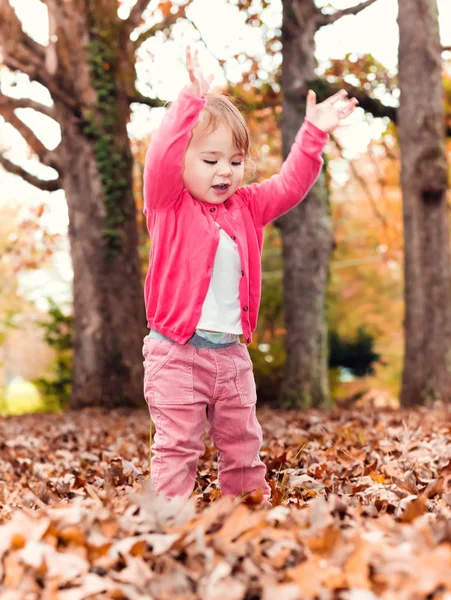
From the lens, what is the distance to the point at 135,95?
32.4 ft

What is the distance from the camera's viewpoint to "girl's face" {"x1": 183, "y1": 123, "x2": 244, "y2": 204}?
2934mm

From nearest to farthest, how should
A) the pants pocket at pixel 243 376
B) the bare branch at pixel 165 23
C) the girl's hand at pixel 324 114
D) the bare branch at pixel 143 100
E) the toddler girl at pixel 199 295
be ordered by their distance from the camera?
the toddler girl at pixel 199 295, the pants pocket at pixel 243 376, the girl's hand at pixel 324 114, the bare branch at pixel 143 100, the bare branch at pixel 165 23

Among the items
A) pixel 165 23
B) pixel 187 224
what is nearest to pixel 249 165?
pixel 187 224

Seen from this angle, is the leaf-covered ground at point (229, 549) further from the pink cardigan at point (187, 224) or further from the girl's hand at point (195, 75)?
the girl's hand at point (195, 75)

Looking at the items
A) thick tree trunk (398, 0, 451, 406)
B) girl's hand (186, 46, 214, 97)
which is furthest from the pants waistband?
thick tree trunk (398, 0, 451, 406)

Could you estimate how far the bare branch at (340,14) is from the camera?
8545mm

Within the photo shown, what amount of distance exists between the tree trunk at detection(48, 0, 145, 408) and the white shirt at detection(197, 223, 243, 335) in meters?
6.30

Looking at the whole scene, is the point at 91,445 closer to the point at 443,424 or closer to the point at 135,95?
the point at 443,424

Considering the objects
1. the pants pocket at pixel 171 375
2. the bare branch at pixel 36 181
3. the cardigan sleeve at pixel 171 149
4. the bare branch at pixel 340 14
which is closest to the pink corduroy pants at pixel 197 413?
the pants pocket at pixel 171 375

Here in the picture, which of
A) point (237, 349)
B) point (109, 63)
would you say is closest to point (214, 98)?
point (237, 349)

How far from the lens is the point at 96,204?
924 cm

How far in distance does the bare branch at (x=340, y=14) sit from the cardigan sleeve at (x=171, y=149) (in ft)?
21.4

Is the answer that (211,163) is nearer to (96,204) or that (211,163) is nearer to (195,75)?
(195,75)

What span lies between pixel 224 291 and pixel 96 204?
6.53 meters
